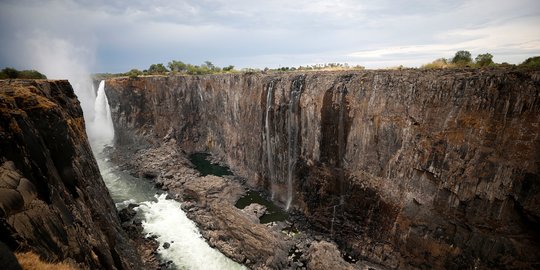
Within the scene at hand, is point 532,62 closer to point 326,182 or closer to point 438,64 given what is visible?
point 438,64

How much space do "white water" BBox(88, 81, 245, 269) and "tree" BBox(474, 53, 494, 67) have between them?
1931 cm

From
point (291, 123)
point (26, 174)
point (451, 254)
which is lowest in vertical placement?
point (451, 254)

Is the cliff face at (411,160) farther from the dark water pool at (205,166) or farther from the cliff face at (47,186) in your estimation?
the cliff face at (47,186)

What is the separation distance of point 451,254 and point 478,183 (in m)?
4.10

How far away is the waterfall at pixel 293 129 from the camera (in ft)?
75.6

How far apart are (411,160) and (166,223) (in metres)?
18.1

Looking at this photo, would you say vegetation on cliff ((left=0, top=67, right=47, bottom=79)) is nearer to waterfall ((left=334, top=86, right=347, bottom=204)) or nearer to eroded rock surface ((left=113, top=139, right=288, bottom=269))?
eroded rock surface ((left=113, top=139, right=288, bottom=269))

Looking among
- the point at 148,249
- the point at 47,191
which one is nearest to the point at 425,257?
the point at 148,249

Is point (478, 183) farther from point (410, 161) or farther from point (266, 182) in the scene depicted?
point (266, 182)

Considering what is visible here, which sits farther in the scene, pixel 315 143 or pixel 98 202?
Answer: pixel 315 143

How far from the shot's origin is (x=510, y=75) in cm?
1296

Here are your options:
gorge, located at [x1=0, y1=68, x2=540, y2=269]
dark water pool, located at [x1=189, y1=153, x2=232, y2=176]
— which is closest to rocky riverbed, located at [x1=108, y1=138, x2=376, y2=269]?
gorge, located at [x1=0, y1=68, x2=540, y2=269]

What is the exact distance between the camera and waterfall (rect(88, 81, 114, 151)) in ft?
136

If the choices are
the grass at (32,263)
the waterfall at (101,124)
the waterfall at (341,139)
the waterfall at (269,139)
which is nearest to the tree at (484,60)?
the waterfall at (341,139)
